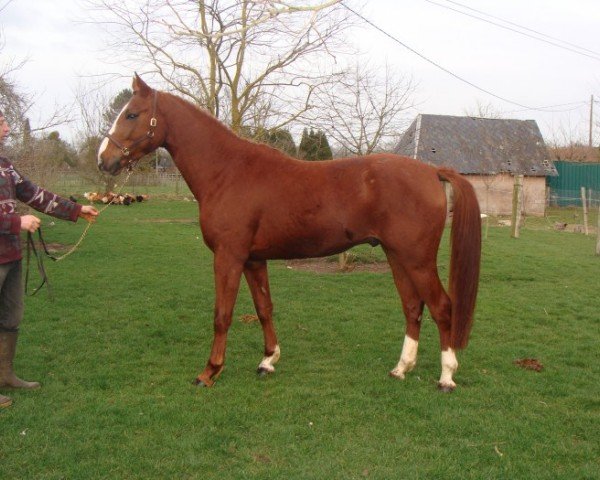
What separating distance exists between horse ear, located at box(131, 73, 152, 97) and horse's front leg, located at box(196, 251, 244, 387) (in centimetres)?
149

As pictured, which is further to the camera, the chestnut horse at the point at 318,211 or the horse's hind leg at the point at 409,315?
the horse's hind leg at the point at 409,315

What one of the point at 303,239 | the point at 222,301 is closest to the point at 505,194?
the point at 303,239

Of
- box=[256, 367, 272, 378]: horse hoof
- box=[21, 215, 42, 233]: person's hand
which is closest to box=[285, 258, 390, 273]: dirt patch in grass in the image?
box=[256, 367, 272, 378]: horse hoof

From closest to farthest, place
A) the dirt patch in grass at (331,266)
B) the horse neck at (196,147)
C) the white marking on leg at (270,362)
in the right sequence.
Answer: the horse neck at (196,147), the white marking on leg at (270,362), the dirt patch in grass at (331,266)

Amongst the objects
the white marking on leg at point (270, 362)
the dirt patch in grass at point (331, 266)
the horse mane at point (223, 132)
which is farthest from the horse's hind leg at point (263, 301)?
the dirt patch in grass at point (331, 266)

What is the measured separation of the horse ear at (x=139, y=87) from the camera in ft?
14.4

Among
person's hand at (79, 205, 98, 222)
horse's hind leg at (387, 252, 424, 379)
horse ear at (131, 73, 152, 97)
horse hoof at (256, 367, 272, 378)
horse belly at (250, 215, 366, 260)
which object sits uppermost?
horse ear at (131, 73, 152, 97)

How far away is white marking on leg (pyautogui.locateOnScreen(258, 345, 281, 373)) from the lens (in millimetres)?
4680

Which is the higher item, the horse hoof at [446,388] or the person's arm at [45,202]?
the person's arm at [45,202]

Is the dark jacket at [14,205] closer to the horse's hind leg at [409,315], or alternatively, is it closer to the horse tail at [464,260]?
the horse's hind leg at [409,315]

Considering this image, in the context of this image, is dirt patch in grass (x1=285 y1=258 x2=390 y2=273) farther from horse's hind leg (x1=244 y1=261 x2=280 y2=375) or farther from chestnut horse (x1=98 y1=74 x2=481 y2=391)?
chestnut horse (x1=98 y1=74 x2=481 y2=391)

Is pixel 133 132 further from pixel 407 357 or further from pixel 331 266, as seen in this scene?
pixel 331 266

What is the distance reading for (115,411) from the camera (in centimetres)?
382

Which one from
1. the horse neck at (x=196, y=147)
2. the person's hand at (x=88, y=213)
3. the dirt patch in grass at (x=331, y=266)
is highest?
the horse neck at (x=196, y=147)
